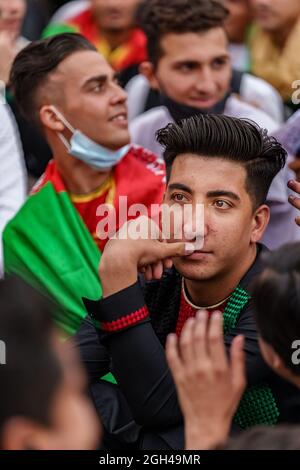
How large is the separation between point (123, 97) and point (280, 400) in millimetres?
2036

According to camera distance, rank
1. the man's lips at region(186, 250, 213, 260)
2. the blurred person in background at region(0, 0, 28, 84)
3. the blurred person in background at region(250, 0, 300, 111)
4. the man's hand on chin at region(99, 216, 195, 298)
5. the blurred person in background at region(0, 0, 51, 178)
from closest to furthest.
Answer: the man's hand on chin at region(99, 216, 195, 298), the man's lips at region(186, 250, 213, 260), the blurred person in background at region(0, 0, 28, 84), the blurred person in background at region(0, 0, 51, 178), the blurred person in background at region(250, 0, 300, 111)

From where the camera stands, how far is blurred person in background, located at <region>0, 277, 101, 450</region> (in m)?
1.96

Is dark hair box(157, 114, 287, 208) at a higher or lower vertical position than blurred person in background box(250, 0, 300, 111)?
higher

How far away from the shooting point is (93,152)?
14.9ft

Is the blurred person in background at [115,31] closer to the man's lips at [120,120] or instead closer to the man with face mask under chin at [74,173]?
the man with face mask under chin at [74,173]

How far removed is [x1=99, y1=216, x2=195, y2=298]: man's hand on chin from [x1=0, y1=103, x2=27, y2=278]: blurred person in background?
146 centimetres

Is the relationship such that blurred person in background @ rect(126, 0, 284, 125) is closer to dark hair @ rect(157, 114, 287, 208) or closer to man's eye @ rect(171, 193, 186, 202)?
dark hair @ rect(157, 114, 287, 208)

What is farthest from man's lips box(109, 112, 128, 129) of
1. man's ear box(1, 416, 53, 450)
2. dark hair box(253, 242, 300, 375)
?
man's ear box(1, 416, 53, 450)

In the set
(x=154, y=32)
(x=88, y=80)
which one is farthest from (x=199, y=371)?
(x=154, y=32)

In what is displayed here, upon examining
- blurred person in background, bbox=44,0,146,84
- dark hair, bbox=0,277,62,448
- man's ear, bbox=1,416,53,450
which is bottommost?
blurred person in background, bbox=44,0,146,84

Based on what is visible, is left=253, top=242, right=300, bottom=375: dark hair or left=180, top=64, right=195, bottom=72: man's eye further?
left=180, top=64, right=195, bottom=72: man's eye

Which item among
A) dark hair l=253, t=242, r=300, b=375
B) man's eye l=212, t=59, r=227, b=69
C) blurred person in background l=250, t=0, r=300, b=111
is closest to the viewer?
dark hair l=253, t=242, r=300, b=375

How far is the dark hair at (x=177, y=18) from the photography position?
530cm

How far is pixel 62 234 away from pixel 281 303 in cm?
196
